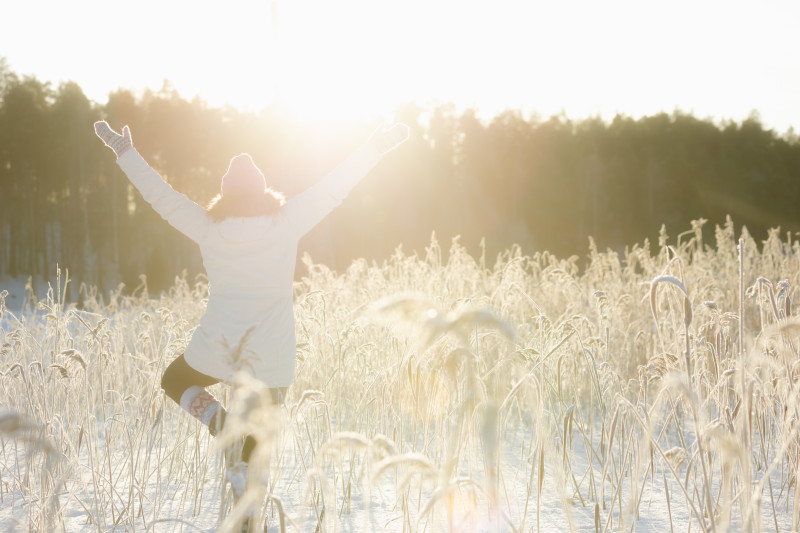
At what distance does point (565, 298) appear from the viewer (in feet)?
22.8

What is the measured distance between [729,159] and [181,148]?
78.7 ft

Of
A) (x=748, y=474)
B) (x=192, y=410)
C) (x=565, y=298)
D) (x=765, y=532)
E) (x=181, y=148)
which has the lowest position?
(x=765, y=532)

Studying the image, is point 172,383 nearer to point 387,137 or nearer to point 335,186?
point 335,186

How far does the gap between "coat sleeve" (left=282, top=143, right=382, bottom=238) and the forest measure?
12611 mm

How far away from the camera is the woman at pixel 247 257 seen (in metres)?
2.74

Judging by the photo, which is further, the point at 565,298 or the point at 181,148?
the point at 181,148

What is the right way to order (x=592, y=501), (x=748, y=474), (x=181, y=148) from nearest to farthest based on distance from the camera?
(x=748, y=474) < (x=592, y=501) < (x=181, y=148)

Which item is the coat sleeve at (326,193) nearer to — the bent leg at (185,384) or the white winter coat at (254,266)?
the white winter coat at (254,266)

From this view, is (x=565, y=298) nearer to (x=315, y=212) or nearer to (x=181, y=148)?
(x=315, y=212)

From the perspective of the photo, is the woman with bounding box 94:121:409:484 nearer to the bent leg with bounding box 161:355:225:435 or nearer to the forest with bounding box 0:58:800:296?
the bent leg with bounding box 161:355:225:435

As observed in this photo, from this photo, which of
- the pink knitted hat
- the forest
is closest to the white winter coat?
the pink knitted hat

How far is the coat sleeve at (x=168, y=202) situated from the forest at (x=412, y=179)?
1246 centimetres

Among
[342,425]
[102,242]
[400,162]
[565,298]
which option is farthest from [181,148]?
[342,425]

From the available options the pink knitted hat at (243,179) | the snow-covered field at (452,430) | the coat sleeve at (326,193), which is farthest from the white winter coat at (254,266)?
the snow-covered field at (452,430)
